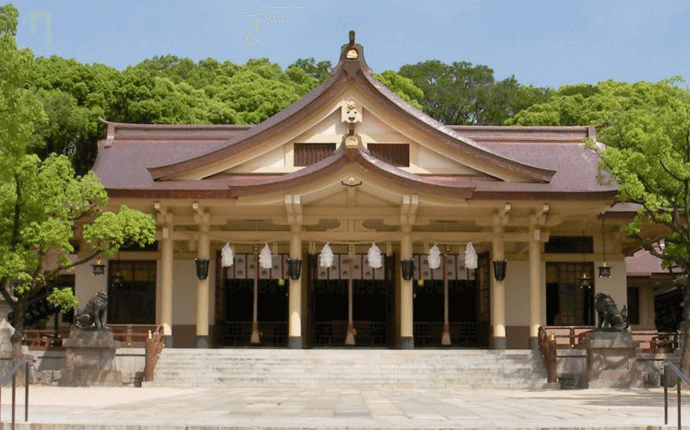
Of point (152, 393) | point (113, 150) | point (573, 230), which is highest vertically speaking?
point (113, 150)

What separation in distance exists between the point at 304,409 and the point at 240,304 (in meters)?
14.9

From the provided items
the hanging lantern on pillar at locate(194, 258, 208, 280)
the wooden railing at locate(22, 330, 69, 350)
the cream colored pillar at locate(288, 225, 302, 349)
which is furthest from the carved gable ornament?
the wooden railing at locate(22, 330, 69, 350)

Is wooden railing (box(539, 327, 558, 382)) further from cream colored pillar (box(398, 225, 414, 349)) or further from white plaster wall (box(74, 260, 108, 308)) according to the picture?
white plaster wall (box(74, 260, 108, 308))

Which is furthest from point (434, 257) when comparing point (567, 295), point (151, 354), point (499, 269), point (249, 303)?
point (151, 354)

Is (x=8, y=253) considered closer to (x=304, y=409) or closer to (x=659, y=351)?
(x=304, y=409)

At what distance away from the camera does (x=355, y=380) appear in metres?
24.2

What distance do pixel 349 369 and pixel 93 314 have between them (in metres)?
6.69

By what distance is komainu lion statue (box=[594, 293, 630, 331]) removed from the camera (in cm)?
2416

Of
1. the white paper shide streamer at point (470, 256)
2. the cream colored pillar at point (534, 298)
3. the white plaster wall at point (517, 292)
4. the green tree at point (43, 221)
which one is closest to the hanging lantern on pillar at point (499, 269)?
the cream colored pillar at point (534, 298)

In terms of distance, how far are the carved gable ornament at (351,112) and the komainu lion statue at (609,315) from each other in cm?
898

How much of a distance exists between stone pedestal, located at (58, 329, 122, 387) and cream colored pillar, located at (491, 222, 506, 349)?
34.5 ft

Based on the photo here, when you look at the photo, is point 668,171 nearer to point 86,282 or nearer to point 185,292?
point 185,292

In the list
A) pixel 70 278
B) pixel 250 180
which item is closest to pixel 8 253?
pixel 250 180

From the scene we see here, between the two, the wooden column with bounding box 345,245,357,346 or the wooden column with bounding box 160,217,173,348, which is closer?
the wooden column with bounding box 160,217,173,348
